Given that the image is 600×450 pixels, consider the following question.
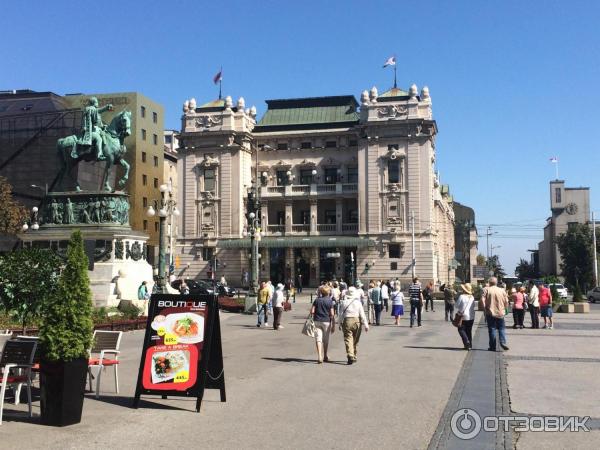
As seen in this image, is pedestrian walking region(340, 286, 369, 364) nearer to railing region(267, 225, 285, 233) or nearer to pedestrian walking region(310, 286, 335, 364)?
pedestrian walking region(310, 286, 335, 364)

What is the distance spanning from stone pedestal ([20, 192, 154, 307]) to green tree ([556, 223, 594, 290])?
63886 millimetres

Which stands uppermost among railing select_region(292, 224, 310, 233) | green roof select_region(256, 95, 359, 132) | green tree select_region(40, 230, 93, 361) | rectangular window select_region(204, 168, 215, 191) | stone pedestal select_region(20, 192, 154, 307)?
green roof select_region(256, 95, 359, 132)

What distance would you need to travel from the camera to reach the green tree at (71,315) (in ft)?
26.2

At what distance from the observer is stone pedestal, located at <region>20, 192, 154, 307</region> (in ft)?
90.7

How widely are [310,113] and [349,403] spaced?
67045 millimetres

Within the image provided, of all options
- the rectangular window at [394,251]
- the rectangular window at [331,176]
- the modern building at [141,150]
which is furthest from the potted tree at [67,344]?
the modern building at [141,150]

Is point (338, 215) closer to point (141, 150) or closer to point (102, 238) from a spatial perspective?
point (141, 150)

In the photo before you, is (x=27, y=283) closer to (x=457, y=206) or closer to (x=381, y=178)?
(x=381, y=178)

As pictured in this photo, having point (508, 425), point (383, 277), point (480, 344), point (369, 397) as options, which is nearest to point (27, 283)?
point (369, 397)

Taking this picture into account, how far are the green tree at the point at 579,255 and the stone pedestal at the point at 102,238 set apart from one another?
63.9m

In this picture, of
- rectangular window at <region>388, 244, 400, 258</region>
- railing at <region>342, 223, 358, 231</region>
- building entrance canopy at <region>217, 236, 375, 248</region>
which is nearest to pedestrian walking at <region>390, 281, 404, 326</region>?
building entrance canopy at <region>217, 236, 375, 248</region>

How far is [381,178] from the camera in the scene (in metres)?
65.0

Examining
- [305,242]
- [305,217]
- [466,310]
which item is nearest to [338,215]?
[305,217]

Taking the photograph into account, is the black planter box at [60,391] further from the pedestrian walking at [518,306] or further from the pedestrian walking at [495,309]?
the pedestrian walking at [518,306]
